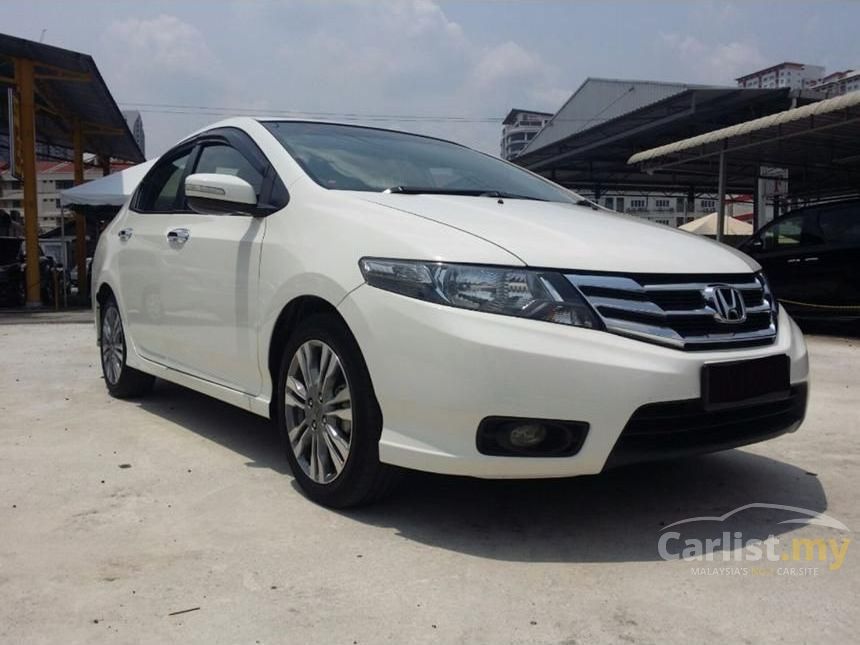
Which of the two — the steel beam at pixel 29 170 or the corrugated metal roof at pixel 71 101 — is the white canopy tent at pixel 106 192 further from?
the corrugated metal roof at pixel 71 101

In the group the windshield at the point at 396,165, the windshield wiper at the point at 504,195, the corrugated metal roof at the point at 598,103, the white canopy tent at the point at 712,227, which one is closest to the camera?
the windshield at the point at 396,165

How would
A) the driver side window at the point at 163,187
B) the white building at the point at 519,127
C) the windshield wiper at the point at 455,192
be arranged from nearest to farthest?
the windshield wiper at the point at 455,192
the driver side window at the point at 163,187
the white building at the point at 519,127

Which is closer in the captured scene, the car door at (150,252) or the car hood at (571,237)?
the car hood at (571,237)

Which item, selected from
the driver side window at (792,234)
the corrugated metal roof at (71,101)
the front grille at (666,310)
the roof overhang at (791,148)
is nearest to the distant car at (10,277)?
the corrugated metal roof at (71,101)

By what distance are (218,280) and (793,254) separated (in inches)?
304

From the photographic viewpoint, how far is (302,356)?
3094 mm

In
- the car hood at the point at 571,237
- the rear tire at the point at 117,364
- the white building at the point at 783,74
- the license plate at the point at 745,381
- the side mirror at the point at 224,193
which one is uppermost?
the white building at the point at 783,74

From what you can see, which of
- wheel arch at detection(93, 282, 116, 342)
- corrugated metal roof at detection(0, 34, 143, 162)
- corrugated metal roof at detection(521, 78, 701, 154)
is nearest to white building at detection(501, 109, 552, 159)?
corrugated metal roof at detection(521, 78, 701, 154)

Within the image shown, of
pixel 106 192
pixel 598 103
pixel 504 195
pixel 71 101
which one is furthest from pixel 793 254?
pixel 598 103

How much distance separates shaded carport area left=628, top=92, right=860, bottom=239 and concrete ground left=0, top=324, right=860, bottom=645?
8085 millimetres

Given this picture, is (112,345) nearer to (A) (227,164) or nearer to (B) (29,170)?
(A) (227,164)

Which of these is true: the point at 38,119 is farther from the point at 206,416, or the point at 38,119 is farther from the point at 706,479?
the point at 706,479

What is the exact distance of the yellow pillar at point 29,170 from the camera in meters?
13.3
